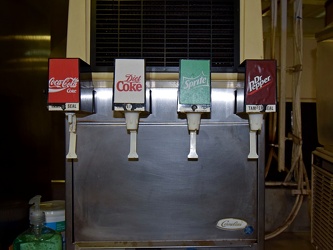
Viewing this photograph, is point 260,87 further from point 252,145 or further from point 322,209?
point 322,209

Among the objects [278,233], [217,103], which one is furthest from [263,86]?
[278,233]

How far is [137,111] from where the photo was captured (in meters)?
0.82

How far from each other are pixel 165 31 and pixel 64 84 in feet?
1.00

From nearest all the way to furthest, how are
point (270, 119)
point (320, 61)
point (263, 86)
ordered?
point (263, 86)
point (320, 61)
point (270, 119)

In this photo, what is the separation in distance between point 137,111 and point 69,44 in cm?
29

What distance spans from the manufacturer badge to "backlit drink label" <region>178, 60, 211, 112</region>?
34cm

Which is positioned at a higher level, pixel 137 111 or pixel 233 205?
pixel 137 111

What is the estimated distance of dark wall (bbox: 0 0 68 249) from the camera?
1.04 metres

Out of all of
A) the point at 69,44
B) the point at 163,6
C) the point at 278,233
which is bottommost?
the point at 278,233

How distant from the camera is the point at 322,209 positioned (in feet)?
4.40

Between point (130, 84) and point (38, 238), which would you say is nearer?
point (130, 84)

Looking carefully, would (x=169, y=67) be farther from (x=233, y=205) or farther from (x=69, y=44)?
(x=233, y=205)

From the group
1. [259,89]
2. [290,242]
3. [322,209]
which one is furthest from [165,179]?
[290,242]

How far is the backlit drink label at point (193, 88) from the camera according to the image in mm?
818
